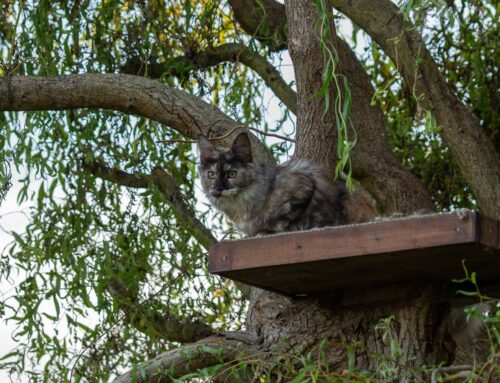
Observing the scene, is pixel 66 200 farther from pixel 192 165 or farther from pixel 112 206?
pixel 192 165

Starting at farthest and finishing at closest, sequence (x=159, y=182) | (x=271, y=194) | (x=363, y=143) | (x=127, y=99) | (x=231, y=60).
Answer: (x=231, y=60), (x=159, y=182), (x=363, y=143), (x=127, y=99), (x=271, y=194)

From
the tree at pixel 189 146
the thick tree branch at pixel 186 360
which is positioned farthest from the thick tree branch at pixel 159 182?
the thick tree branch at pixel 186 360

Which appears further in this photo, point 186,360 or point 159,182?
point 159,182

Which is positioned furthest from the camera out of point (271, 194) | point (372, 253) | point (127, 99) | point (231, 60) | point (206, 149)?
point (231, 60)

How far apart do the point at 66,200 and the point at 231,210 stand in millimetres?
1198

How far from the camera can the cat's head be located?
3391mm

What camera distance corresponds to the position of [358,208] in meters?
3.39

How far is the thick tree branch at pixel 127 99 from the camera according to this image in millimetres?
3547

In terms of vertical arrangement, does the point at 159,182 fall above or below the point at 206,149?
above

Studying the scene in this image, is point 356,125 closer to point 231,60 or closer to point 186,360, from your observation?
point 231,60

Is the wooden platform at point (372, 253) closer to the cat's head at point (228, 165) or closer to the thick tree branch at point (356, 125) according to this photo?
the cat's head at point (228, 165)

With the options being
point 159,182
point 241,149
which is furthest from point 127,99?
point 159,182

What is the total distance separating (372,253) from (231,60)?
2.07m

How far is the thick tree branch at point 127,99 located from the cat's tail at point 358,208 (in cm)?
37
